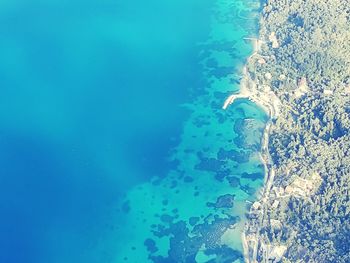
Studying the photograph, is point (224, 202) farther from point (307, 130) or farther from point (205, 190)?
point (307, 130)

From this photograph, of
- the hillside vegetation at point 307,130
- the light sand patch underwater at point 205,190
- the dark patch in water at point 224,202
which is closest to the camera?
Result: the hillside vegetation at point 307,130

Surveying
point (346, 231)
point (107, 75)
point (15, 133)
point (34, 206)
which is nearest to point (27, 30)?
point (107, 75)

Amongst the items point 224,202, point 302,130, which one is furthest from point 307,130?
point 224,202

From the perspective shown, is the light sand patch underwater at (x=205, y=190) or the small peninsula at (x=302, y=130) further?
the light sand patch underwater at (x=205, y=190)

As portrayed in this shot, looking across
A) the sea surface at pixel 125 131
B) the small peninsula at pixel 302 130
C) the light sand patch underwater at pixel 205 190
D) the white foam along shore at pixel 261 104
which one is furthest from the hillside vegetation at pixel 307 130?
the sea surface at pixel 125 131

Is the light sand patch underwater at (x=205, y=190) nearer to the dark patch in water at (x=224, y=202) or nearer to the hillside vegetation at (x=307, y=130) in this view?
the dark patch in water at (x=224, y=202)

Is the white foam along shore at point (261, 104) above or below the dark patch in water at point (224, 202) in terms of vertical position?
above
